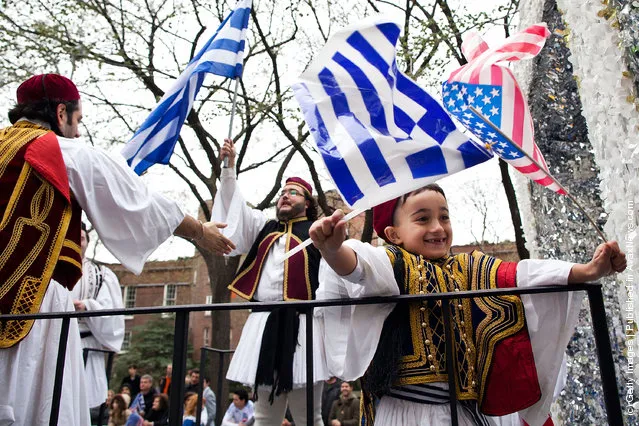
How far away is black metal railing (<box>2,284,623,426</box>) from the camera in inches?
72.0

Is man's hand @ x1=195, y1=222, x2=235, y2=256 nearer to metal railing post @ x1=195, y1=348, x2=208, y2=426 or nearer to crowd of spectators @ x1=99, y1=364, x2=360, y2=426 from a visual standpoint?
metal railing post @ x1=195, y1=348, x2=208, y2=426

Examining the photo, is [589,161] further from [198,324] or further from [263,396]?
[198,324]

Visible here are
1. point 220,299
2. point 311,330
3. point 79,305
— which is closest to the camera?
point 311,330

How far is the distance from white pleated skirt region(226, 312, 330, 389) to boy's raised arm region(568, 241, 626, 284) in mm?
2028

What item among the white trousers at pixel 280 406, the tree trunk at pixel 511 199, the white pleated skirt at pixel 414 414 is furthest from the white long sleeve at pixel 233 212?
the tree trunk at pixel 511 199

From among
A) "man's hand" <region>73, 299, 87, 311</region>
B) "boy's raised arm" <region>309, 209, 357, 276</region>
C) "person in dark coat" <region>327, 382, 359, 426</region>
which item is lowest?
"person in dark coat" <region>327, 382, 359, 426</region>

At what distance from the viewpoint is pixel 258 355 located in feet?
12.4

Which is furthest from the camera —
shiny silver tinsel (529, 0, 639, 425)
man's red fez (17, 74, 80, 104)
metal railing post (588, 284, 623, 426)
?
shiny silver tinsel (529, 0, 639, 425)

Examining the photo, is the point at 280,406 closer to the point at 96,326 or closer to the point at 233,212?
the point at 233,212

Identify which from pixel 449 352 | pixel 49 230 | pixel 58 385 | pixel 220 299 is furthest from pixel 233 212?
pixel 220 299

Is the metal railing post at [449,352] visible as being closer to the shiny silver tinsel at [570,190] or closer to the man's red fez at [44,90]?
the shiny silver tinsel at [570,190]

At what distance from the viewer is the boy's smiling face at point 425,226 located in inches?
93.3

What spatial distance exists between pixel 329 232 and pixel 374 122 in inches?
23.5

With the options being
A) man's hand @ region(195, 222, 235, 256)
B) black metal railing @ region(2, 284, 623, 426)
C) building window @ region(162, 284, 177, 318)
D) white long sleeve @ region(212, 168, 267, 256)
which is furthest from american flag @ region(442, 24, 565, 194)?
building window @ region(162, 284, 177, 318)
